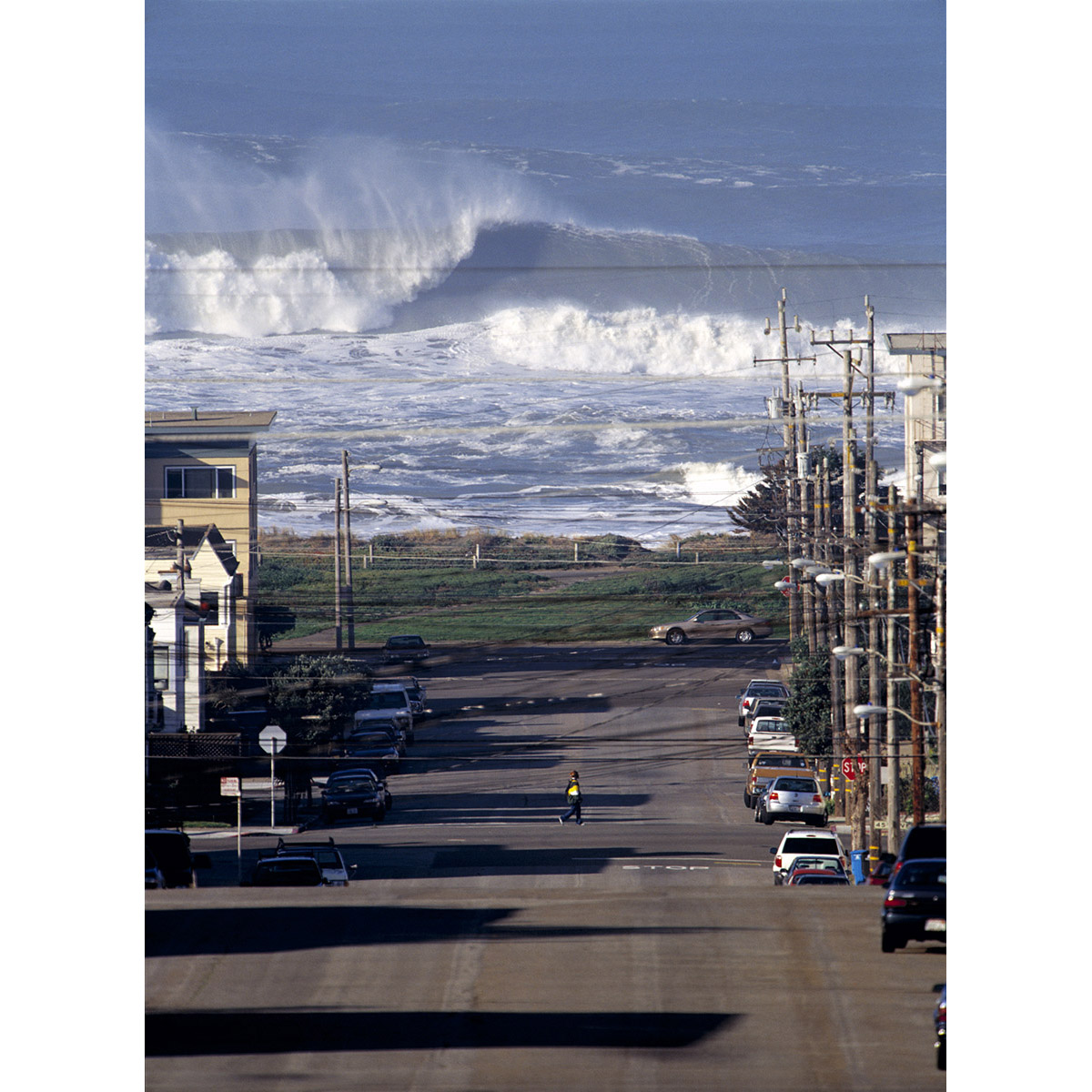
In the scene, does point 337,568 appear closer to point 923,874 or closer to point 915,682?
point 915,682

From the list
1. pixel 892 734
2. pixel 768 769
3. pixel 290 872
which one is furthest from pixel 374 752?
pixel 892 734

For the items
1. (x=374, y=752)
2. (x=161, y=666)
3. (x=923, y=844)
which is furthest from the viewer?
(x=374, y=752)

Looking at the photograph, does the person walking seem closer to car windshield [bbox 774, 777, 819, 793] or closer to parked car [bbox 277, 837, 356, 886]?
car windshield [bbox 774, 777, 819, 793]

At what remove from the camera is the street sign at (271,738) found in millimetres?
15078

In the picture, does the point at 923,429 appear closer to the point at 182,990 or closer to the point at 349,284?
the point at 349,284

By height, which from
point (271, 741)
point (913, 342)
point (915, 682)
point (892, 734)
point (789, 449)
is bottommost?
point (271, 741)

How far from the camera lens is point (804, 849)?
12648 millimetres

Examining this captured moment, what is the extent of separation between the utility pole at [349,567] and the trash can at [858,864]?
845cm

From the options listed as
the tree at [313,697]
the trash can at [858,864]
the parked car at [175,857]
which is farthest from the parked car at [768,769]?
the parked car at [175,857]

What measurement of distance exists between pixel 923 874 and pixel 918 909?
1.07 ft

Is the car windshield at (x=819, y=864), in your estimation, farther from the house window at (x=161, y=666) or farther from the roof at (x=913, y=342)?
the house window at (x=161, y=666)

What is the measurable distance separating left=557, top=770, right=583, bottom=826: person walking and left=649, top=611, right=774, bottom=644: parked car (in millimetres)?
2810
